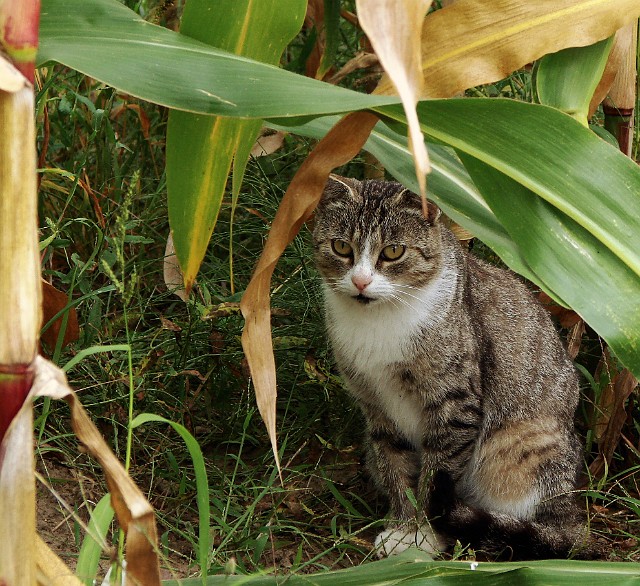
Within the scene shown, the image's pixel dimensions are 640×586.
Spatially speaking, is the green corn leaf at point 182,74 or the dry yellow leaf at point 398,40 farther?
the green corn leaf at point 182,74

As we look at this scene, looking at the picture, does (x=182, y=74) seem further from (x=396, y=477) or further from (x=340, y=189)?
(x=396, y=477)

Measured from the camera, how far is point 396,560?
1959 mm

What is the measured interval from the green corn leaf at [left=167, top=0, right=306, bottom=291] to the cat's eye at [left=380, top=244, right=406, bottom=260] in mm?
662

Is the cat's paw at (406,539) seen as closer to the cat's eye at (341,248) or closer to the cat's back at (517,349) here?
the cat's back at (517,349)

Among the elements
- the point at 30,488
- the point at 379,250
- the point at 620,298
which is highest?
the point at 620,298

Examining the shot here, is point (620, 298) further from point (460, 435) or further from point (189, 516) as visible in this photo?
point (189, 516)

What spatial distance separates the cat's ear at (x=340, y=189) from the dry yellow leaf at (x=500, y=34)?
74cm

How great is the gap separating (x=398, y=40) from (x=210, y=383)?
1835 millimetres

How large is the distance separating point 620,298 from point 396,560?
708 mm

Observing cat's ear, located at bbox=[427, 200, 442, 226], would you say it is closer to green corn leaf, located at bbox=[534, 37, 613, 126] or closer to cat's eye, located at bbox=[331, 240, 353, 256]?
Answer: cat's eye, located at bbox=[331, 240, 353, 256]

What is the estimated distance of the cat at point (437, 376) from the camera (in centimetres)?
262

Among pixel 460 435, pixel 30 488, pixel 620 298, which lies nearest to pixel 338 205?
pixel 460 435

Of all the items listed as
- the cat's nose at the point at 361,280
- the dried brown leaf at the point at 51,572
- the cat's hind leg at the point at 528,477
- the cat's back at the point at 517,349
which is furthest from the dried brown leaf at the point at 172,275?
the dried brown leaf at the point at 51,572

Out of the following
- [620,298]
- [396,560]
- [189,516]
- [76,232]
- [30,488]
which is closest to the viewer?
[30,488]
